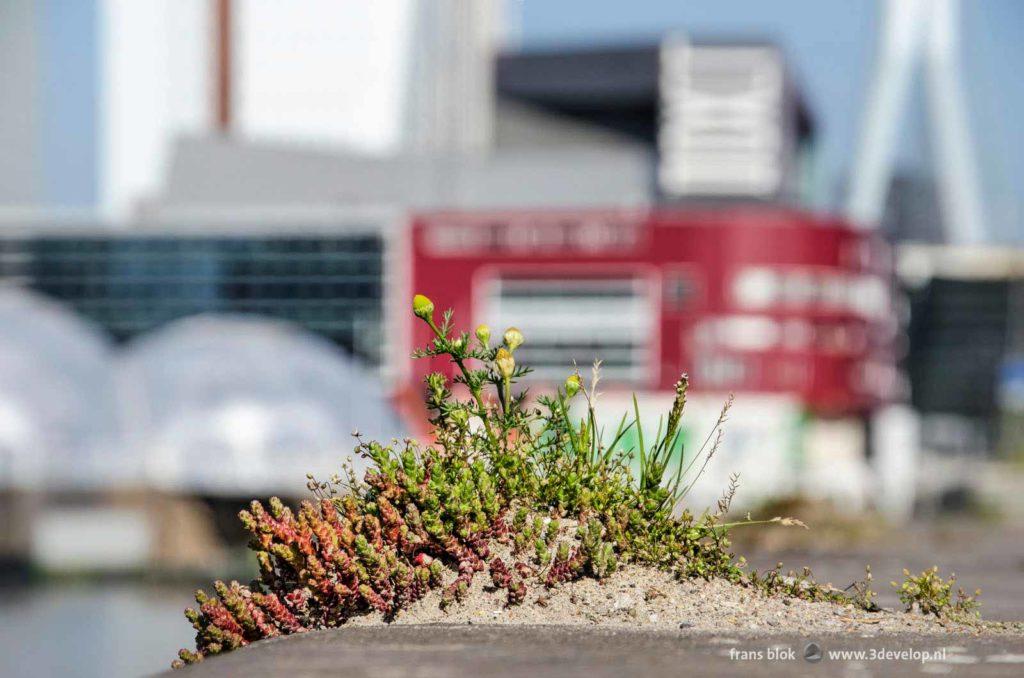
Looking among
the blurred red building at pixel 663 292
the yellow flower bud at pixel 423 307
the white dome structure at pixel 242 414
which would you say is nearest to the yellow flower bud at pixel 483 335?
the yellow flower bud at pixel 423 307

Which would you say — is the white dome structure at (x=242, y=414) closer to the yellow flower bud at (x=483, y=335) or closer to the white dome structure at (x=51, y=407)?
the white dome structure at (x=51, y=407)

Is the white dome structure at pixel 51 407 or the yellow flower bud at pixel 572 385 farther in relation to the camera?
the white dome structure at pixel 51 407

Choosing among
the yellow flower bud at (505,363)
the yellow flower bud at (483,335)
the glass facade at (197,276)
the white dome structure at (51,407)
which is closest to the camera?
the yellow flower bud at (483,335)

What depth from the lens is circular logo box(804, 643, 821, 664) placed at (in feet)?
24.9

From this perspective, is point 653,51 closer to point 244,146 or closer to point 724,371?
point 244,146

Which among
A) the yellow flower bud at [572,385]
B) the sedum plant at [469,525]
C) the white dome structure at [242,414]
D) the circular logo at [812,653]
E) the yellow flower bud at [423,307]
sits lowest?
the white dome structure at [242,414]

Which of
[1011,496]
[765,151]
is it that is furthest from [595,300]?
[765,151]

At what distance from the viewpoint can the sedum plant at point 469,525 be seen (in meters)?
8.70

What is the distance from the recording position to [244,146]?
6053 inches

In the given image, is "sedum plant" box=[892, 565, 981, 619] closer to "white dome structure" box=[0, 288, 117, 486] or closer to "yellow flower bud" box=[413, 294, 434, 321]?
"yellow flower bud" box=[413, 294, 434, 321]

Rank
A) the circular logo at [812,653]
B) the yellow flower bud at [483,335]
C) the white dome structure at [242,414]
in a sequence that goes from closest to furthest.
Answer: the circular logo at [812,653] < the yellow flower bud at [483,335] < the white dome structure at [242,414]

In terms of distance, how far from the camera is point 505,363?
30.7 ft

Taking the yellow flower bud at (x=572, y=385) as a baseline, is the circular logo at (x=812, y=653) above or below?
below

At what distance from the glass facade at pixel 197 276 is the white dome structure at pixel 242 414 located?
207 feet
